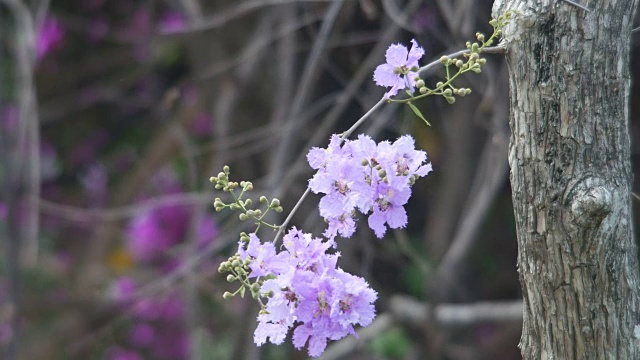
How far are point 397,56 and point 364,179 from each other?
135mm

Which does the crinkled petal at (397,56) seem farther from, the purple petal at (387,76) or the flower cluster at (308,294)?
the flower cluster at (308,294)

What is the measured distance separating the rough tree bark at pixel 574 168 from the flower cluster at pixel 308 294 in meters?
0.18

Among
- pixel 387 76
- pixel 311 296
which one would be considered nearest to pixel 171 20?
pixel 387 76

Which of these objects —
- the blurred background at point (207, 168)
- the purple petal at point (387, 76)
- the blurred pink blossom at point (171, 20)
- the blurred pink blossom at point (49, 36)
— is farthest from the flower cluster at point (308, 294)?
the blurred pink blossom at point (49, 36)

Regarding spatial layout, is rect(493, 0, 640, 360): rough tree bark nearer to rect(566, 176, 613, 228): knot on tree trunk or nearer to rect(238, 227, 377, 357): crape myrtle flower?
rect(566, 176, 613, 228): knot on tree trunk

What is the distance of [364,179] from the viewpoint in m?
0.90

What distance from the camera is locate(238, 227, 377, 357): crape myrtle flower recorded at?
869 millimetres

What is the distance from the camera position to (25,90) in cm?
276

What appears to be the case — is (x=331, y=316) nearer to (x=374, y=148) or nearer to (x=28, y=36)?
(x=374, y=148)

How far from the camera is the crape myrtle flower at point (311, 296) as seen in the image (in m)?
0.87

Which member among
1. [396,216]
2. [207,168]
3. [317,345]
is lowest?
[317,345]

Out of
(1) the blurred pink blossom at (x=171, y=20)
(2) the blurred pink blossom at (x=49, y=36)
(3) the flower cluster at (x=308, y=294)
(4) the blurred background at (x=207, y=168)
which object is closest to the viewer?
(3) the flower cluster at (x=308, y=294)

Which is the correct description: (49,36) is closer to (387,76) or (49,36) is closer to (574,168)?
(387,76)

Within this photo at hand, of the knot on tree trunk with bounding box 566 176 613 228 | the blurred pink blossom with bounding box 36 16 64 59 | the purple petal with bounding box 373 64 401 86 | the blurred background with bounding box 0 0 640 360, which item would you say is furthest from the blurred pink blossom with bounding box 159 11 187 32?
the knot on tree trunk with bounding box 566 176 613 228
